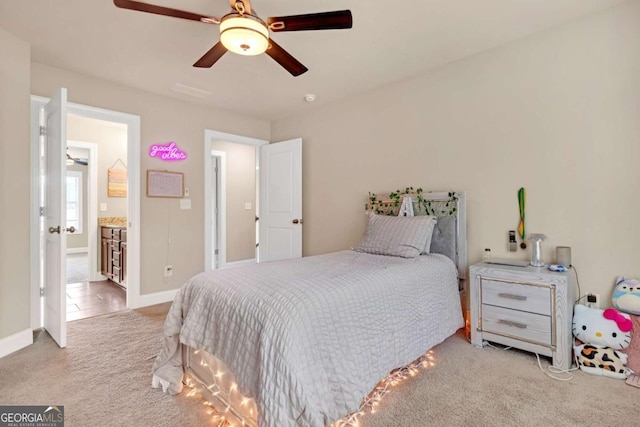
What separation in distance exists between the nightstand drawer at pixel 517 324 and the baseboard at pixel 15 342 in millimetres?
3710

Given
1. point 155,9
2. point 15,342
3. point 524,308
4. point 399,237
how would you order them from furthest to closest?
1. point 399,237
2. point 15,342
3. point 524,308
4. point 155,9

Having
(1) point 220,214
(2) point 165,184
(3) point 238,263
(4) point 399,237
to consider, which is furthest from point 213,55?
(3) point 238,263

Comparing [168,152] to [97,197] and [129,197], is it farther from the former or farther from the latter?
[97,197]

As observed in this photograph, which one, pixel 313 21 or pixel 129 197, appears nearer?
pixel 313 21

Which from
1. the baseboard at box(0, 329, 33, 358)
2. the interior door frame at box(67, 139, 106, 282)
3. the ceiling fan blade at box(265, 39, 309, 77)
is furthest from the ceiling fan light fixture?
the interior door frame at box(67, 139, 106, 282)

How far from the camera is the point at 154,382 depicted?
194 centimetres

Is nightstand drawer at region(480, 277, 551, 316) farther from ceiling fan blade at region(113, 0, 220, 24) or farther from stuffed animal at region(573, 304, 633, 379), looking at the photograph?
ceiling fan blade at region(113, 0, 220, 24)

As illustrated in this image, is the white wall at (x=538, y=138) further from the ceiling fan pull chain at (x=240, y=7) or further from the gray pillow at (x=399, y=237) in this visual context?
the ceiling fan pull chain at (x=240, y=7)

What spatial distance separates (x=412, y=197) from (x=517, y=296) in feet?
4.25

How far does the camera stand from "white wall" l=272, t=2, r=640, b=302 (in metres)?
2.21

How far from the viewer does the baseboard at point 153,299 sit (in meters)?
3.60

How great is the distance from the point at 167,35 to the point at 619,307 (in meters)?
3.86

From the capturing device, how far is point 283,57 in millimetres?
2168

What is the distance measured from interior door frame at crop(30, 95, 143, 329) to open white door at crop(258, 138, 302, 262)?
5.44 ft
